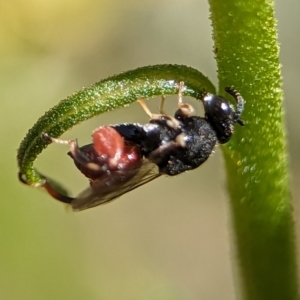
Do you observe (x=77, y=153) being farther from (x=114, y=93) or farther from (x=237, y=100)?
(x=237, y=100)

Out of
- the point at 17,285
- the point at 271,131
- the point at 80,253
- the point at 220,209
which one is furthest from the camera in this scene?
the point at 220,209

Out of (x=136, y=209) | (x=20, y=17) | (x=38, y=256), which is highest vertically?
(x=20, y=17)

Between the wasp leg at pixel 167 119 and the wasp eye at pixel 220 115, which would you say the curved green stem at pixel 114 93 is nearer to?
the wasp eye at pixel 220 115

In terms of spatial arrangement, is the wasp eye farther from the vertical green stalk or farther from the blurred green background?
the blurred green background

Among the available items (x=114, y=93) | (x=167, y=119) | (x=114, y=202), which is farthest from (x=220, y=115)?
(x=114, y=202)

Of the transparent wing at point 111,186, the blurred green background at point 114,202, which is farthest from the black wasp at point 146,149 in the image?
the blurred green background at point 114,202

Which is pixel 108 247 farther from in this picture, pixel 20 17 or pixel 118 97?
pixel 118 97

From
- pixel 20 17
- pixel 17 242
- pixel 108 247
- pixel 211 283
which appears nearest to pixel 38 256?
pixel 17 242
